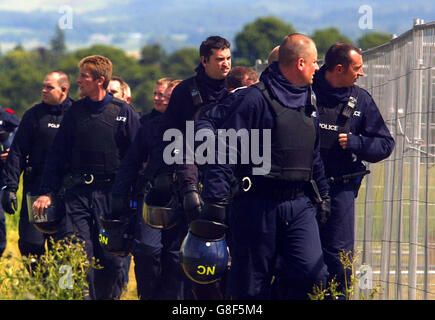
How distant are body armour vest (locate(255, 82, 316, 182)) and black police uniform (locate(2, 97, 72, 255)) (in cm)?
376

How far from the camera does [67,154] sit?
28.8ft

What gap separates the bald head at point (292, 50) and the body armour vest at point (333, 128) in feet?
3.67

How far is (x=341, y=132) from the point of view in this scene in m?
7.42

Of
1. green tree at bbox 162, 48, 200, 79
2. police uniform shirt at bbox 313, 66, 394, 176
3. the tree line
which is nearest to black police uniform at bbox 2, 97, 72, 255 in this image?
police uniform shirt at bbox 313, 66, 394, 176

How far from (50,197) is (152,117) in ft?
4.49

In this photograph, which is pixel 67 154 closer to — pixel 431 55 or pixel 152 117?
pixel 152 117

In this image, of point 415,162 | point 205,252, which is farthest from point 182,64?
point 205,252

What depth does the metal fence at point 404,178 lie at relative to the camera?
762 cm

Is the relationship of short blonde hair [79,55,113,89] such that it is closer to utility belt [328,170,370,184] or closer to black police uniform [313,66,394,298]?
black police uniform [313,66,394,298]

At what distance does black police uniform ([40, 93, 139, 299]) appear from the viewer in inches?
341

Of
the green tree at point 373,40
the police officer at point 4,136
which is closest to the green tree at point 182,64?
the green tree at point 373,40
